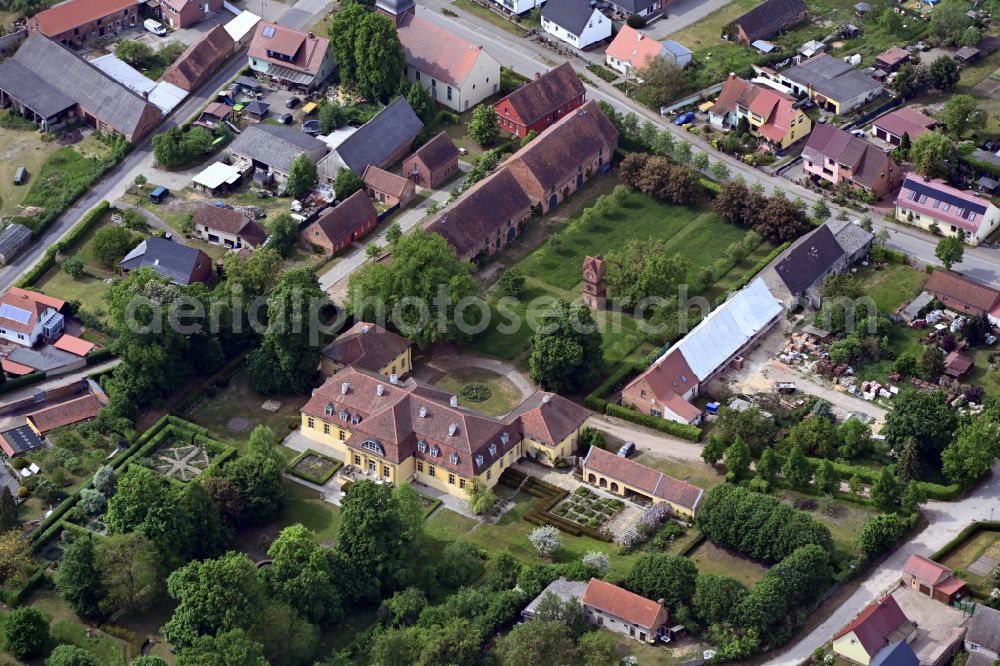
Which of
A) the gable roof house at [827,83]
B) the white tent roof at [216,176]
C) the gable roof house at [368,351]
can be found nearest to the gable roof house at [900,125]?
the gable roof house at [827,83]

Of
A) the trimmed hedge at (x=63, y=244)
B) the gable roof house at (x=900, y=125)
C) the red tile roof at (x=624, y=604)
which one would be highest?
the trimmed hedge at (x=63, y=244)

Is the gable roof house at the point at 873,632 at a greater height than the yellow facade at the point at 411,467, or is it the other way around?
the yellow facade at the point at 411,467

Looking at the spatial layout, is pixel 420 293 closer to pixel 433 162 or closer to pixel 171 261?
pixel 171 261

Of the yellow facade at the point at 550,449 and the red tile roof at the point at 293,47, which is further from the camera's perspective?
the red tile roof at the point at 293,47

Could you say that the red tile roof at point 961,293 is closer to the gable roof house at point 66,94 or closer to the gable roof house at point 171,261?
the gable roof house at point 171,261

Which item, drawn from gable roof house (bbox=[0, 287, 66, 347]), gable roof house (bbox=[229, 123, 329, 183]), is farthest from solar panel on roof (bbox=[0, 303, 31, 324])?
gable roof house (bbox=[229, 123, 329, 183])

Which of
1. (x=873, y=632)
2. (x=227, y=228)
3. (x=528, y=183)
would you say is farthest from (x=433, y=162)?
(x=873, y=632)

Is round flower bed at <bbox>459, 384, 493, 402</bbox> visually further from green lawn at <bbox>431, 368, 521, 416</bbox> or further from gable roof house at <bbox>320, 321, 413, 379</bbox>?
gable roof house at <bbox>320, 321, 413, 379</bbox>
